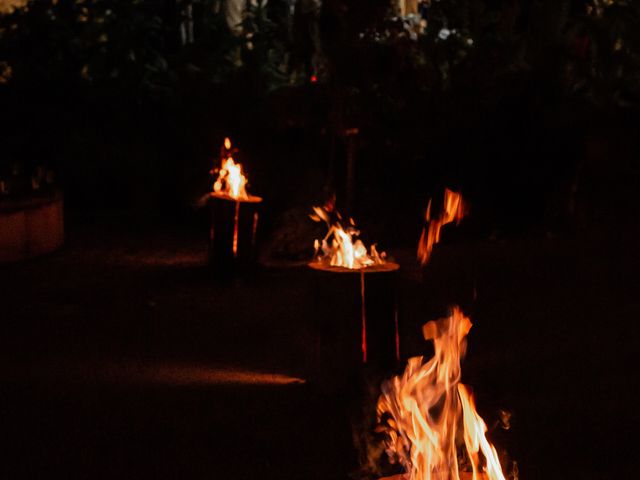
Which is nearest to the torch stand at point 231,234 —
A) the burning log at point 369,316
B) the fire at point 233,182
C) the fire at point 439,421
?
the fire at point 233,182

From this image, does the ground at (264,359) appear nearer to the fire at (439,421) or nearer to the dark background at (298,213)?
the dark background at (298,213)

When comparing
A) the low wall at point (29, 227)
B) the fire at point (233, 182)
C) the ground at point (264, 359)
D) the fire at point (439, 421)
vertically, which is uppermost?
the fire at point (233, 182)

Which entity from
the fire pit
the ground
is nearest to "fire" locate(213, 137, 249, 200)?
the fire pit

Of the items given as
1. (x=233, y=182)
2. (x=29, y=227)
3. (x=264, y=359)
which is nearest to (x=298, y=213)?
(x=233, y=182)

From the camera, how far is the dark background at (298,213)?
17.8 ft

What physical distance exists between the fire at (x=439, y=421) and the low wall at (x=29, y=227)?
22.7 ft

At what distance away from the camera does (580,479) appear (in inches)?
179

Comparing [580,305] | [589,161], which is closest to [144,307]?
[580,305]

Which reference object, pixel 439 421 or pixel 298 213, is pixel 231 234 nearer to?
pixel 298 213

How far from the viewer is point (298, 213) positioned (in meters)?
10.8

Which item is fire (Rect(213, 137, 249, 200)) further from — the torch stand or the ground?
the ground

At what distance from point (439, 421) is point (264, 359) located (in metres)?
3.35

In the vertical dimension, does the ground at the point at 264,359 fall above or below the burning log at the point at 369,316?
below

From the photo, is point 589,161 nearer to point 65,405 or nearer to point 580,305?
point 580,305
